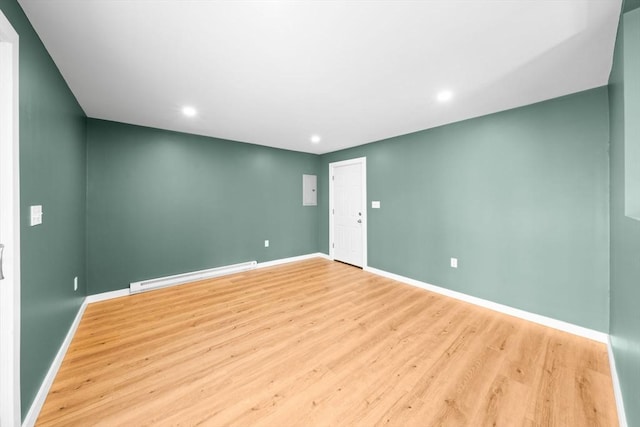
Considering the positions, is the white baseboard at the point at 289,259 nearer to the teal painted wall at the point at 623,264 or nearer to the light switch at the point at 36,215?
the light switch at the point at 36,215

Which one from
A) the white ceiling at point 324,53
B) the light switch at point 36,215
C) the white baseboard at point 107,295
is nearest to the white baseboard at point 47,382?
the white baseboard at point 107,295

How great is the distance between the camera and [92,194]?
10.2 feet

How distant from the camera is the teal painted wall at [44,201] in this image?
4.51 ft

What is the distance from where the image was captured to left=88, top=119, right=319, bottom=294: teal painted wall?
3.18 meters

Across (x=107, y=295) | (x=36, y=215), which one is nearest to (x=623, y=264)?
(x=36, y=215)

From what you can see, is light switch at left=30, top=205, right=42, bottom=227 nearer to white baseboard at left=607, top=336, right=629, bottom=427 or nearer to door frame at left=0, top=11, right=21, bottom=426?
door frame at left=0, top=11, right=21, bottom=426

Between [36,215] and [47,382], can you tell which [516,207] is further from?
[47,382]

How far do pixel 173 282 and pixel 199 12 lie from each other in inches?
136

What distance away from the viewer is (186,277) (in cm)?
371

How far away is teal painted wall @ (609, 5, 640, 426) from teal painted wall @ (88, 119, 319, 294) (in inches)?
169

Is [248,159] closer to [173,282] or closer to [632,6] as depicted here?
[173,282]

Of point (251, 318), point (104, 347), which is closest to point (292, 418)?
point (251, 318)

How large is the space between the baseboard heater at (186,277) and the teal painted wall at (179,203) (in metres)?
0.10

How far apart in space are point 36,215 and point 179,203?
7.35ft
